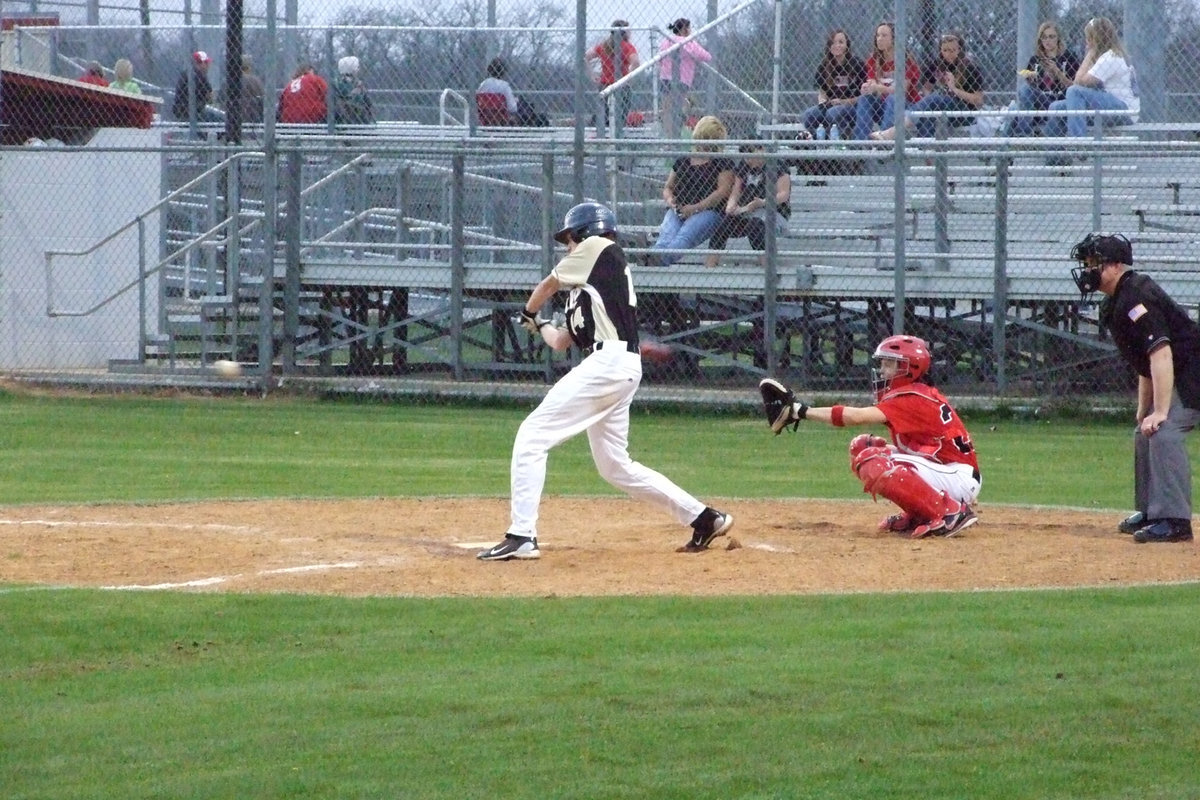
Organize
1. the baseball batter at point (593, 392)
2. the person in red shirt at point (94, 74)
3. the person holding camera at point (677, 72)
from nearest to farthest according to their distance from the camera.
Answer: the baseball batter at point (593, 392), the person holding camera at point (677, 72), the person in red shirt at point (94, 74)

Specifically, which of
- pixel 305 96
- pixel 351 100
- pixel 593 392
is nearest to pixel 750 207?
pixel 351 100

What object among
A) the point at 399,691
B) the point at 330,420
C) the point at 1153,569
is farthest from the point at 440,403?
the point at 399,691

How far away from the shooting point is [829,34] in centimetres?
1862

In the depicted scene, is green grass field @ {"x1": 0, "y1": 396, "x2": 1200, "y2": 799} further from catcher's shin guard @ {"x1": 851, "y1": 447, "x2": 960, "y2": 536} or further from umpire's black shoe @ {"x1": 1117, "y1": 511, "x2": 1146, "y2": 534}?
catcher's shin guard @ {"x1": 851, "y1": 447, "x2": 960, "y2": 536}

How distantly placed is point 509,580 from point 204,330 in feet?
35.2

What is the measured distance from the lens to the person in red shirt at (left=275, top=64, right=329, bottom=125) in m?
21.3

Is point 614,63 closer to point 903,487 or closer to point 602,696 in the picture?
point 903,487

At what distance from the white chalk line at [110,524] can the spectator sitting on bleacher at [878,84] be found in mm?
9338

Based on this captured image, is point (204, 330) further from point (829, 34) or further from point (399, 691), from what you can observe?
point (399, 691)

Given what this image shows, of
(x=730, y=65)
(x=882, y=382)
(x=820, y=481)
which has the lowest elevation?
(x=820, y=481)

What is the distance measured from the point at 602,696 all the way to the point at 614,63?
14.1 m

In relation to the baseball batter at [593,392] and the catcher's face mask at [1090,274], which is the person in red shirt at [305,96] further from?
the catcher's face mask at [1090,274]

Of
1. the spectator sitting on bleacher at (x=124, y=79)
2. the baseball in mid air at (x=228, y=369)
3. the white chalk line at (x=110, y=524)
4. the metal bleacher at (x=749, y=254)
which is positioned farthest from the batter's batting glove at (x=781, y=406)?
the spectator sitting on bleacher at (x=124, y=79)

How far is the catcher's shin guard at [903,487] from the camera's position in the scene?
33.6ft
